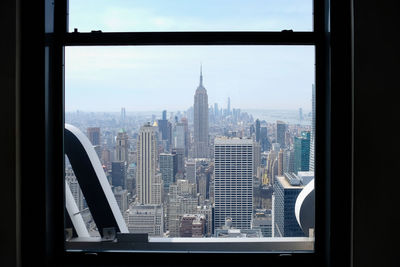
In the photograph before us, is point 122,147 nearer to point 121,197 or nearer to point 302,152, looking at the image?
point 121,197

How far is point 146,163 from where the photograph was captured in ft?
6.03

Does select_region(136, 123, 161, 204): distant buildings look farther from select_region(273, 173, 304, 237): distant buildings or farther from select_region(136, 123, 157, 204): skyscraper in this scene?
select_region(273, 173, 304, 237): distant buildings

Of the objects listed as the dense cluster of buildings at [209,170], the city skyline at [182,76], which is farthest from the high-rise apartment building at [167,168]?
the city skyline at [182,76]

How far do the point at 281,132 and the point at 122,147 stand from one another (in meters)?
0.82

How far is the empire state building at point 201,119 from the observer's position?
6.02ft

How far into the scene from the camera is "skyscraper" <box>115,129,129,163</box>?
184 cm

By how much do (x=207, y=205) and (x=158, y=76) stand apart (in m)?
0.71

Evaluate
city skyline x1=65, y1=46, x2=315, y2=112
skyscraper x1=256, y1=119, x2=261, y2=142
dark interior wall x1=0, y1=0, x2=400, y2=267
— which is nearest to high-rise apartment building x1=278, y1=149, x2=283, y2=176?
skyscraper x1=256, y1=119, x2=261, y2=142
